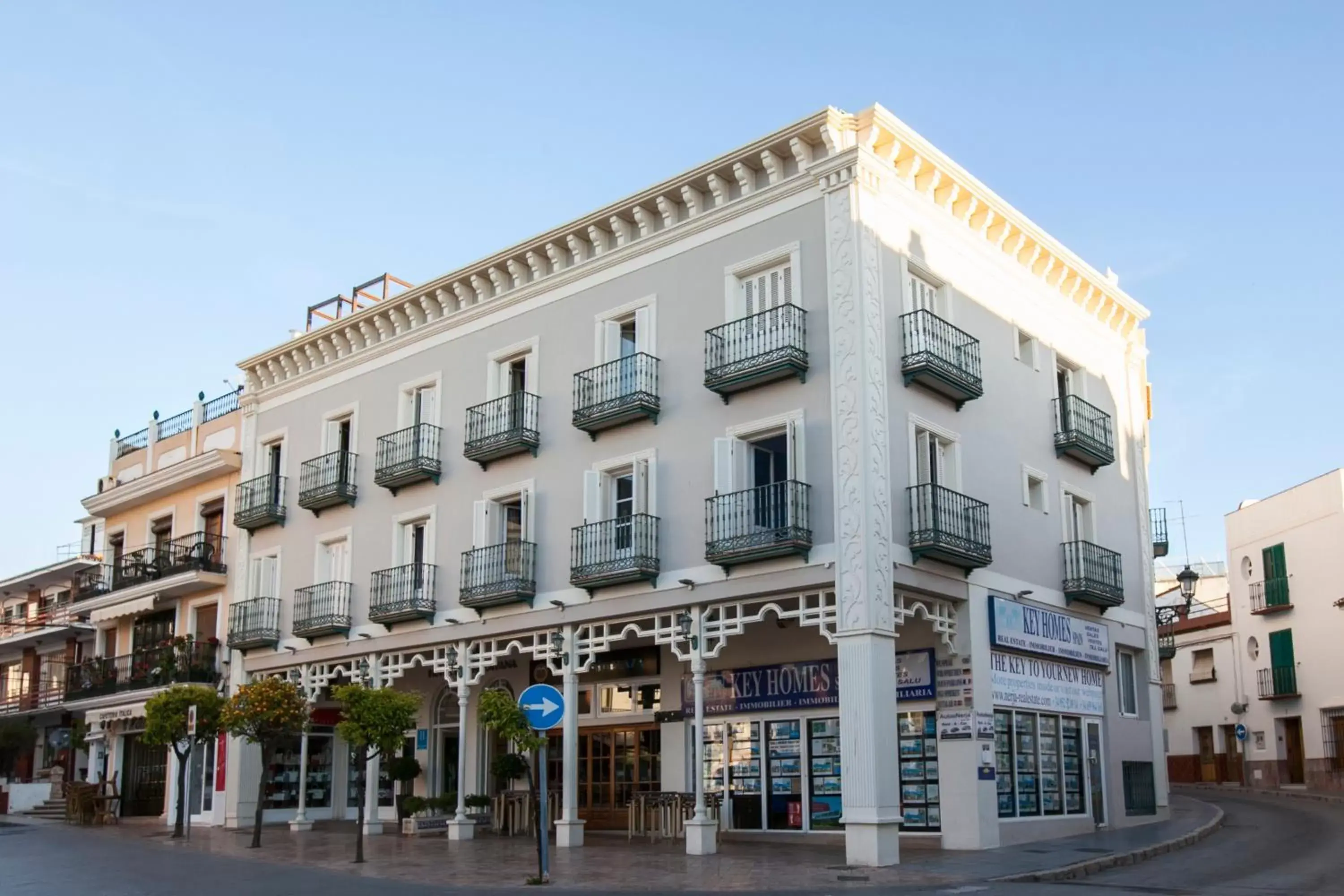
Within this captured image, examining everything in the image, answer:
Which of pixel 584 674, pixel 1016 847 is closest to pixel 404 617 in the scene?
pixel 584 674

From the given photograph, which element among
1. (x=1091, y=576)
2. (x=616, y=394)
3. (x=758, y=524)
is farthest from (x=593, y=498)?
(x=1091, y=576)

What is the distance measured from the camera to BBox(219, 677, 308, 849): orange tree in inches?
927

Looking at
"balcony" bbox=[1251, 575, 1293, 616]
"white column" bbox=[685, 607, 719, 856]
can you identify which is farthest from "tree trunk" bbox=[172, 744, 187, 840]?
"balcony" bbox=[1251, 575, 1293, 616]

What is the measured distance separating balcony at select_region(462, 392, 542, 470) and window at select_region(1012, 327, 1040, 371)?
931 centimetres

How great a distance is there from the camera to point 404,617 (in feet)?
87.1

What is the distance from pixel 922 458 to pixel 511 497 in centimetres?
839

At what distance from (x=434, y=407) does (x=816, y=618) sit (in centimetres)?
1110

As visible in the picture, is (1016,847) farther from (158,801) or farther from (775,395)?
(158,801)

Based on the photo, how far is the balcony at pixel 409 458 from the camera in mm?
26888

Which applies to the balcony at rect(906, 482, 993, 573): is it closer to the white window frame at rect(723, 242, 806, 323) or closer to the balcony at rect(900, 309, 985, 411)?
the balcony at rect(900, 309, 985, 411)

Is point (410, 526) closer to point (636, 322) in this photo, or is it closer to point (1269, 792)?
point (636, 322)

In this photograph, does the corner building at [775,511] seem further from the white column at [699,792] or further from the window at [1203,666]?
the window at [1203,666]

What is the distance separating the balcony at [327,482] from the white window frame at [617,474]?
749 cm

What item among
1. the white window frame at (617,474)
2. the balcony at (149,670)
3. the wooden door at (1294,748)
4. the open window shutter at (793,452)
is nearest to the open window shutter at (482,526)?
the white window frame at (617,474)
